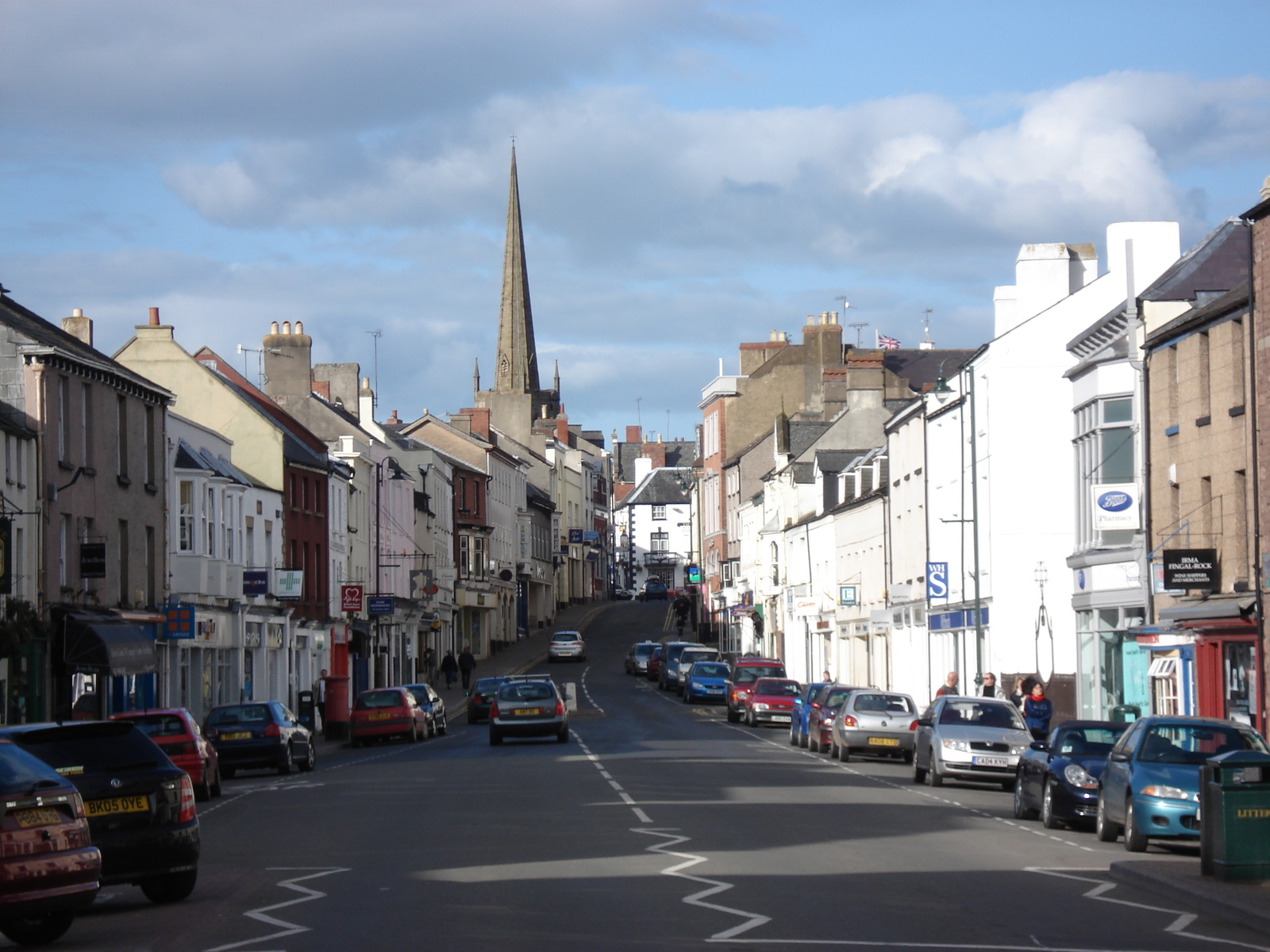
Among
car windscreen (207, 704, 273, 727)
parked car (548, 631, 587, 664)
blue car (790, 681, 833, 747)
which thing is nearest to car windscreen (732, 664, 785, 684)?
blue car (790, 681, 833, 747)

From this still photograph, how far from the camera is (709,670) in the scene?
62.0 meters

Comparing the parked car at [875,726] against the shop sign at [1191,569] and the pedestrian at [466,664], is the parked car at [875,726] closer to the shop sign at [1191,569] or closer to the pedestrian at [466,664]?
the shop sign at [1191,569]

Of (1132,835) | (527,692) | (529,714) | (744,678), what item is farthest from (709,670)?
(1132,835)

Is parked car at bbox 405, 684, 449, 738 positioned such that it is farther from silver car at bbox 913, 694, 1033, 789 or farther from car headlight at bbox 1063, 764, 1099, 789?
car headlight at bbox 1063, 764, 1099, 789

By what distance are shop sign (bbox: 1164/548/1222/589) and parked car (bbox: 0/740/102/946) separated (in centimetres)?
2088

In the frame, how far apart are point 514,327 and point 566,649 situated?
79.9 m

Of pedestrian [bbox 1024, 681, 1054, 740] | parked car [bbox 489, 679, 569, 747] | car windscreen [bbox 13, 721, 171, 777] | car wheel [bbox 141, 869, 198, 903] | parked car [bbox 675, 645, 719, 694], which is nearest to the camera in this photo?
car windscreen [bbox 13, 721, 171, 777]

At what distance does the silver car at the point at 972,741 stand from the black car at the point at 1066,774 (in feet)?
14.7

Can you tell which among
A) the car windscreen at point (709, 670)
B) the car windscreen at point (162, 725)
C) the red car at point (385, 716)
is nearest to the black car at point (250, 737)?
the car windscreen at point (162, 725)

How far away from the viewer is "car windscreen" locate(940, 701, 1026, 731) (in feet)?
92.1

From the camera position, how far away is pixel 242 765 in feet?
111

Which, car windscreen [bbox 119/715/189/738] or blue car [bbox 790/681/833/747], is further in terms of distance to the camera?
blue car [bbox 790/681/833/747]

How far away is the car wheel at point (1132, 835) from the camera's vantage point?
18.3 m

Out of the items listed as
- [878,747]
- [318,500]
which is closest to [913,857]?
[878,747]
